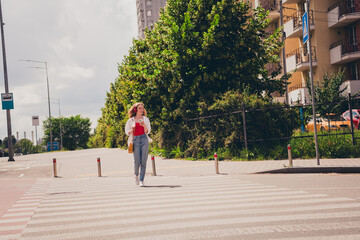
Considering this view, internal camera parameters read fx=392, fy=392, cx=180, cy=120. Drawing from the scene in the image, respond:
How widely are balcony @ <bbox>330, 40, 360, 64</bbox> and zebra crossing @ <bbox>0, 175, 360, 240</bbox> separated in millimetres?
23168

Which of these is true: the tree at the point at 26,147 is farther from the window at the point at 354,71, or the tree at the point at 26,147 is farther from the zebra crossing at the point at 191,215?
the zebra crossing at the point at 191,215

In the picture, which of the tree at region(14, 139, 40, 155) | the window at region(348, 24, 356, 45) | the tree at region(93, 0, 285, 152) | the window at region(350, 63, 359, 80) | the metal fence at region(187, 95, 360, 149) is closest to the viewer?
the metal fence at region(187, 95, 360, 149)

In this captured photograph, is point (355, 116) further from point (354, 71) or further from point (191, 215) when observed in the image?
point (354, 71)

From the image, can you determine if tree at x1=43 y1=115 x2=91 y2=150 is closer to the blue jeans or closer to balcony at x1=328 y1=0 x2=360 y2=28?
balcony at x1=328 y1=0 x2=360 y2=28

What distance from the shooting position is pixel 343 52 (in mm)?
29125

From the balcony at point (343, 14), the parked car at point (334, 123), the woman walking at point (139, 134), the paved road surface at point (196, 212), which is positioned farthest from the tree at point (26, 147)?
the paved road surface at point (196, 212)

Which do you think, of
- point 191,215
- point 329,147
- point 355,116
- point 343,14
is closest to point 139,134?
point 191,215

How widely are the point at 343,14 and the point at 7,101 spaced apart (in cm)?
2482

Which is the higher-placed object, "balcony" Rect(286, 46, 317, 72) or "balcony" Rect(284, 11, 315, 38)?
"balcony" Rect(284, 11, 315, 38)

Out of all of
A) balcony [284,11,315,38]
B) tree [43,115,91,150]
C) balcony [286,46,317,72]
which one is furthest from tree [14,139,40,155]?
balcony [286,46,317,72]

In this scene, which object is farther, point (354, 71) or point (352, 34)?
point (354, 71)

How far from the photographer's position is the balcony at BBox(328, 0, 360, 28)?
28.1 metres

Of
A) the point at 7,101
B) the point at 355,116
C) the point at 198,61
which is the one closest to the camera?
the point at 355,116

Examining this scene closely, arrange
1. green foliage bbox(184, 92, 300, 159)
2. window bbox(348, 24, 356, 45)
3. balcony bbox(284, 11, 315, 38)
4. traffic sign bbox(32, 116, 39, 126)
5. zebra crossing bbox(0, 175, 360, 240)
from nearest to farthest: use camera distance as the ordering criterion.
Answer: zebra crossing bbox(0, 175, 360, 240)
green foliage bbox(184, 92, 300, 159)
window bbox(348, 24, 356, 45)
balcony bbox(284, 11, 315, 38)
traffic sign bbox(32, 116, 39, 126)
